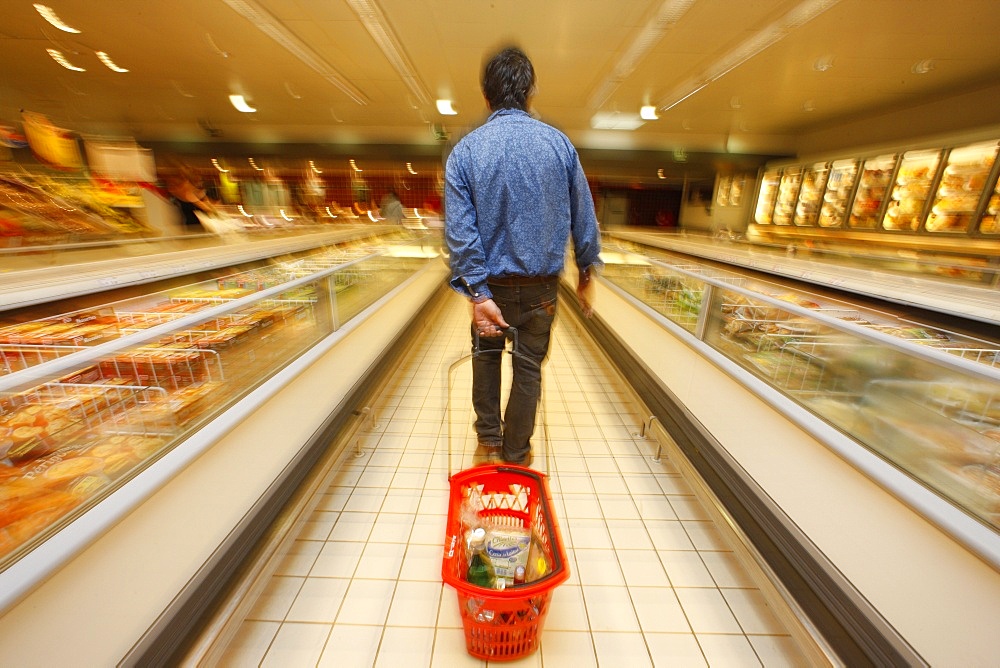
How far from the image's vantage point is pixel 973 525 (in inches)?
38.7

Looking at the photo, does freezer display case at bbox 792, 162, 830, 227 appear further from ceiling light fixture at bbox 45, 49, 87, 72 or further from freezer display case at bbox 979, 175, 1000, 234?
ceiling light fixture at bbox 45, 49, 87, 72

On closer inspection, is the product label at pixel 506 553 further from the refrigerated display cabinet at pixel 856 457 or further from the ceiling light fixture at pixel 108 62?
the ceiling light fixture at pixel 108 62

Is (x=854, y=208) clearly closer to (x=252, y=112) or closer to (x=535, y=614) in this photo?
(x=535, y=614)

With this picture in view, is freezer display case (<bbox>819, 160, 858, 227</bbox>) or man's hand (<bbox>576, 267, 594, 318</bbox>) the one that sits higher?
freezer display case (<bbox>819, 160, 858, 227</bbox>)

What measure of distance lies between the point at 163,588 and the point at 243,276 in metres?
1.85

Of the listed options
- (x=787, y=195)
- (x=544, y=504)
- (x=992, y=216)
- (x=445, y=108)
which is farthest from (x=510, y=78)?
(x=787, y=195)

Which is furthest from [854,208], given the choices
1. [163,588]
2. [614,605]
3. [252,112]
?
[252,112]

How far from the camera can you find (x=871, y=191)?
19.4 feet

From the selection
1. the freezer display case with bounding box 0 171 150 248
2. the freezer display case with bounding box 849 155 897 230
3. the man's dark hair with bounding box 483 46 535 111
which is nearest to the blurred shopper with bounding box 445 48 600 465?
the man's dark hair with bounding box 483 46 535 111

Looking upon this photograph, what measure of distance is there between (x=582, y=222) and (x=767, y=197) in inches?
375

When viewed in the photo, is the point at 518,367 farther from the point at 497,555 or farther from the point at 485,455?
the point at 497,555

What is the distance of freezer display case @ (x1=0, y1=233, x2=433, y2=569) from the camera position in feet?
3.28

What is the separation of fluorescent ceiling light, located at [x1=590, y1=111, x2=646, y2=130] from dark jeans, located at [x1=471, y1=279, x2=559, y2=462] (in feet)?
24.4

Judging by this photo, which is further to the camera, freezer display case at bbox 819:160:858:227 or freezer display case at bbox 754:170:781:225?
freezer display case at bbox 754:170:781:225
